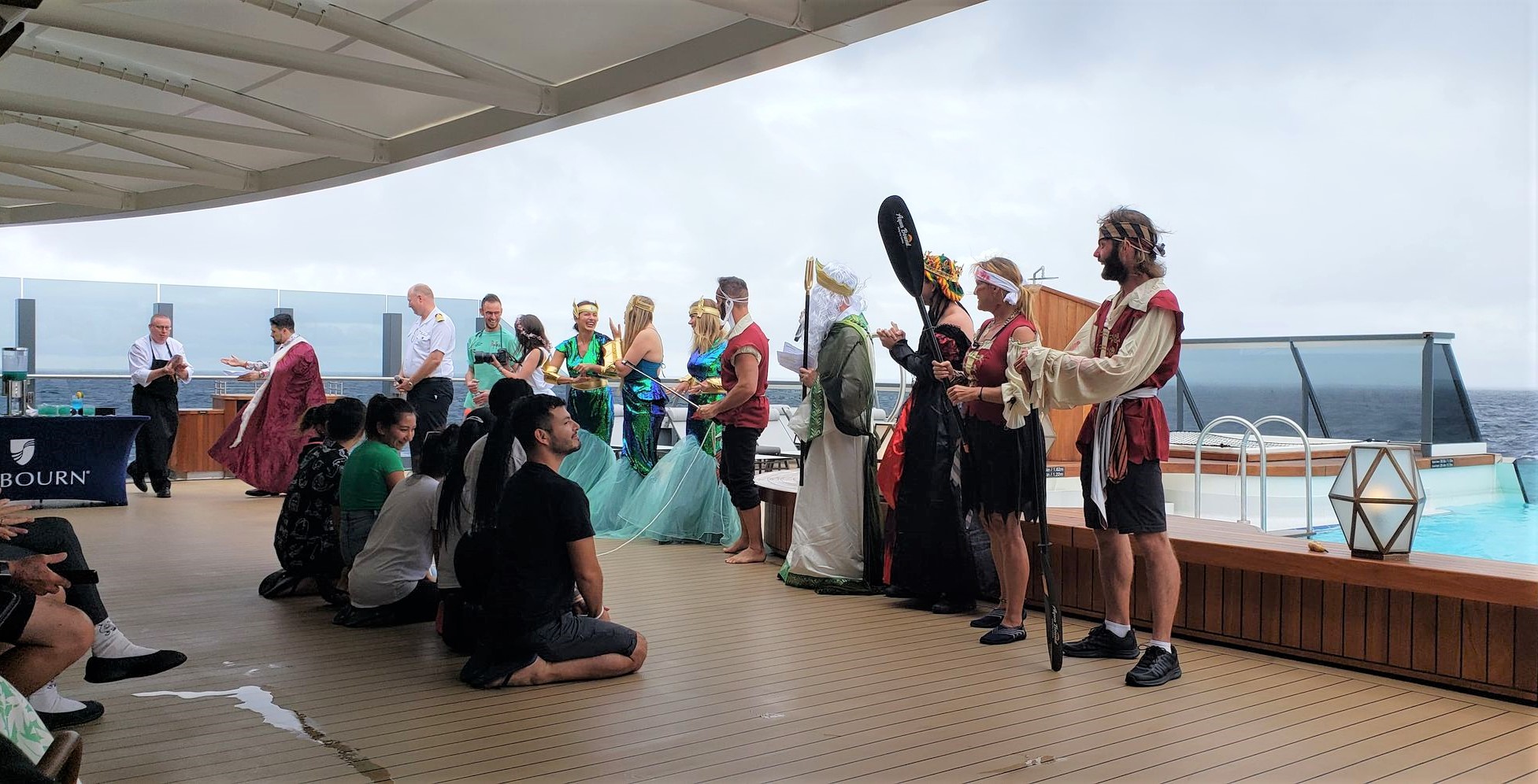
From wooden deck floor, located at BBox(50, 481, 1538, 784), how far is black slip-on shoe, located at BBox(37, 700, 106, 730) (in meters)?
0.06

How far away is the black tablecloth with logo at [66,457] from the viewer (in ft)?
28.2

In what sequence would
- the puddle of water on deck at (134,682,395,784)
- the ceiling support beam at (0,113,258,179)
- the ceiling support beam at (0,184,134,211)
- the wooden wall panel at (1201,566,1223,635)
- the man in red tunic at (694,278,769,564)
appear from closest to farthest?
the puddle of water on deck at (134,682,395,784) → the wooden wall panel at (1201,566,1223,635) → the man in red tunic at (694,278,769,564) → the ceiling support beam at (0,113,258,179) → the ceiling support beam at (0,184,134,211)

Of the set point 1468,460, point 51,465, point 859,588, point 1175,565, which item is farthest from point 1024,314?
point 51,465

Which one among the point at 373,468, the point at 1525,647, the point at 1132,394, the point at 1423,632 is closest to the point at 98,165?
the point at 373,468

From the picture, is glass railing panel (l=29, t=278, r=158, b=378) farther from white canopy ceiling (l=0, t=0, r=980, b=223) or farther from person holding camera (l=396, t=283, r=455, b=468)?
person holding camera (l=396, t=283, r=455, b=468)

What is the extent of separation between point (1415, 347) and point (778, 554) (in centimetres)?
542

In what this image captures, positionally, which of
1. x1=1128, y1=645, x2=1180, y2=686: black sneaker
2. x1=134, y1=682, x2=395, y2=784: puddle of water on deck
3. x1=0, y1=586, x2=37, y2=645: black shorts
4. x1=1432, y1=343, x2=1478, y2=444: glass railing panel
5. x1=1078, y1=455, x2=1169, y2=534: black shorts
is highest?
x1=1432, y1=343, x2=1478, y2=444: glass railing panel

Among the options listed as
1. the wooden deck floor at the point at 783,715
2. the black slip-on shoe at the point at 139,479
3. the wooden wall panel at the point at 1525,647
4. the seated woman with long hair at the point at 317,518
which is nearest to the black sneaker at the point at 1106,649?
the wooden deck floor at the point at 783,715

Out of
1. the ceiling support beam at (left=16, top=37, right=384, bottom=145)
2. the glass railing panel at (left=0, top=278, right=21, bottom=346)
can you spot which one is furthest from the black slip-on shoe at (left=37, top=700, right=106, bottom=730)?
the glass railing panel at (left=0, top=278, right=21, bottom=346)

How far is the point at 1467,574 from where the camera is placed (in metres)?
3.58

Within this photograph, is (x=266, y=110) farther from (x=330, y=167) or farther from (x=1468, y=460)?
(x=1468, y=460)

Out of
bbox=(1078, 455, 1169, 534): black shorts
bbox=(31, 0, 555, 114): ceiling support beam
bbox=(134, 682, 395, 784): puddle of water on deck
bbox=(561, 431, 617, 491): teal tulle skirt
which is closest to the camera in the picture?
bbox=(134, 682, 395, 784): puddle of water on deck

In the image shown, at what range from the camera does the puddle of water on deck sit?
2949 millimetres

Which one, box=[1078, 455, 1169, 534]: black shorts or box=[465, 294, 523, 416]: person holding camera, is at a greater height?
box=[465, 294, 523, 416]: person holding camera
